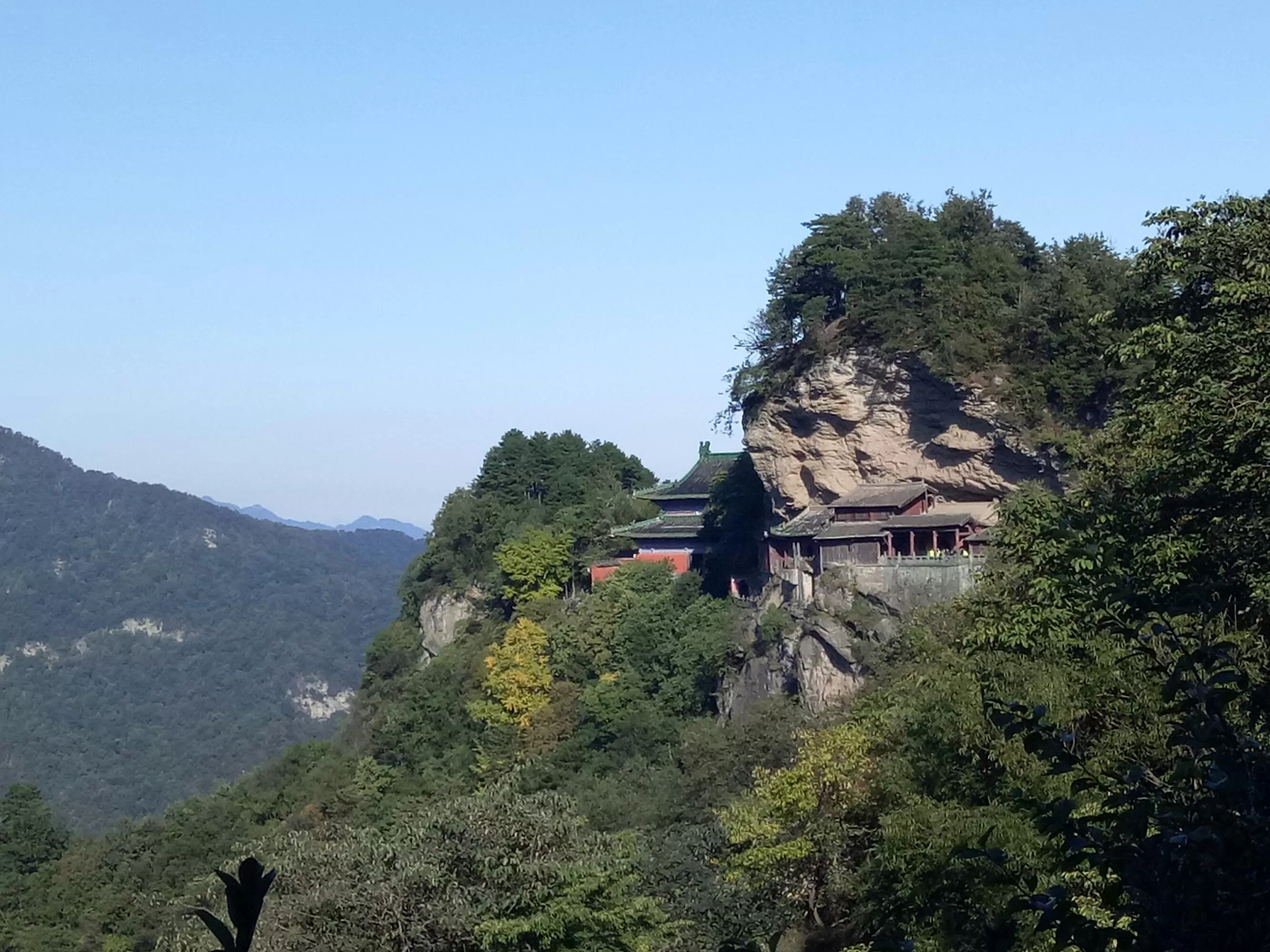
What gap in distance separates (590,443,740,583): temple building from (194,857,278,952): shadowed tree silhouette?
32.0 metres

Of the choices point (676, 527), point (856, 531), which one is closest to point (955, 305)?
point (856, 531)

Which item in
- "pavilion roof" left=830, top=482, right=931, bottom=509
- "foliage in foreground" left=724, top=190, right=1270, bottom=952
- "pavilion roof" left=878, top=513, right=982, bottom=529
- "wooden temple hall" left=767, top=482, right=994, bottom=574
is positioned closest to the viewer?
"foliage in foreground" left=724, top=190, right=1270, bottom=952

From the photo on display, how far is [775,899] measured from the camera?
1605cm

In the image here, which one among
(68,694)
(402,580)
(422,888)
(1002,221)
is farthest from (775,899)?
(68,694)

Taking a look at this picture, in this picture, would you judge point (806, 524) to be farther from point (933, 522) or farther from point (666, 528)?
point (666, 528)

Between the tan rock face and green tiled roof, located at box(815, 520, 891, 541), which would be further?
the tan rock face

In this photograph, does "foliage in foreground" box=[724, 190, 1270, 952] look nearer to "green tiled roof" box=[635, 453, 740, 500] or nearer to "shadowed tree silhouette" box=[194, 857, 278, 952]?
"shadowed tree silhouette" box=[194, 857, 278, 952]

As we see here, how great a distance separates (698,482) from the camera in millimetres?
36906

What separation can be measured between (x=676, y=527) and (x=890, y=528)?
990cm

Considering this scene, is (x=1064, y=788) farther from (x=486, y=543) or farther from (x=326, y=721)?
(x=326, y=721)

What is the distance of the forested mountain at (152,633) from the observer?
81.0 metres

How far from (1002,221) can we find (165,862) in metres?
24.1

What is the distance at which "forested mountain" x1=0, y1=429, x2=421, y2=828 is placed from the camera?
81.0m

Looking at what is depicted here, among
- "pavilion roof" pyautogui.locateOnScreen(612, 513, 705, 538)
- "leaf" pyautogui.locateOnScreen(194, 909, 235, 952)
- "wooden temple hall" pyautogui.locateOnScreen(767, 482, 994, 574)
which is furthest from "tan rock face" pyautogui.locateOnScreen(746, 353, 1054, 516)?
"leaf" pyautogui.locateOnScreen(194, 909, 235, 952)
